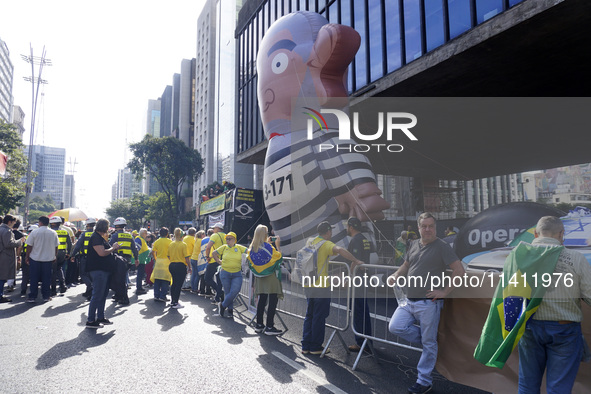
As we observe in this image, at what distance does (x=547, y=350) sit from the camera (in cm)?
307

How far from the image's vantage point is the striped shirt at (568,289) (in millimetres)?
2971

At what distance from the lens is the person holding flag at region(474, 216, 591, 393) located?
9.76 ft

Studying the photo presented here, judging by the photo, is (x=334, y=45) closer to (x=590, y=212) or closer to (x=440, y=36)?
(x=440, y=36)

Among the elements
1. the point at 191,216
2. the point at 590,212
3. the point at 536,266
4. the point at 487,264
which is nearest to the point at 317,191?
the point at 487,264

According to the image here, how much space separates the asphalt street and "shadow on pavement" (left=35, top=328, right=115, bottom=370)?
Result: 1 centimetres

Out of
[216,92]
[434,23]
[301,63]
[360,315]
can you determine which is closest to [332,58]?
[301,63]

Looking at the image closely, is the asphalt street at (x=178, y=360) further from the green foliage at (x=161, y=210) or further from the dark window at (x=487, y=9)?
the green foliage at (x=161, y=210)

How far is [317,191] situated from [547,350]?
288 inches

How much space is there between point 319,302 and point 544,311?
297 cm

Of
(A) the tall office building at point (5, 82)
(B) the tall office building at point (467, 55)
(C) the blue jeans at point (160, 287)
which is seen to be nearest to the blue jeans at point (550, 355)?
(C) the blue jeans at point (160, 287)

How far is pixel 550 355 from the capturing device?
304 cm

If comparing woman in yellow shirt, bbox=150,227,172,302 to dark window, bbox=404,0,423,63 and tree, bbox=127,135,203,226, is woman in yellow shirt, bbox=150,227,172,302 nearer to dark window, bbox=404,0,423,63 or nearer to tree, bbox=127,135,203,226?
dark window, bbox=404,0,423,63

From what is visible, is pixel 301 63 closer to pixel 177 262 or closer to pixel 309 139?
pixel 309 139

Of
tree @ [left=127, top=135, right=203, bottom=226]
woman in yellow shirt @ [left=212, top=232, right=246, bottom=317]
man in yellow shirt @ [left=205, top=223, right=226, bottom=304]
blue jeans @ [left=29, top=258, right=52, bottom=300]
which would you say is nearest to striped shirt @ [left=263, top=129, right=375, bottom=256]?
man in yellow shirt @ [left=205, top=223, right=226, bottom=304]
